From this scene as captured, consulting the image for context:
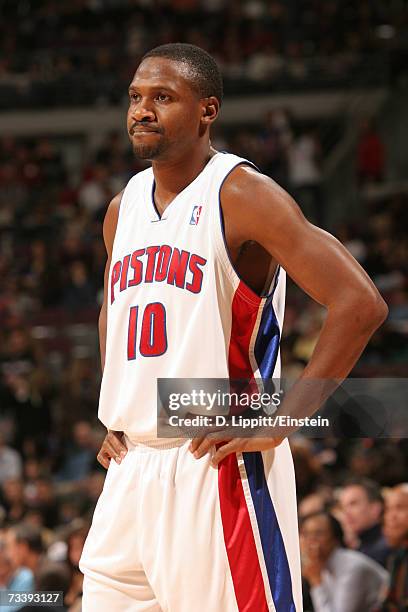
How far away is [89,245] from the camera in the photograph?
12359mm

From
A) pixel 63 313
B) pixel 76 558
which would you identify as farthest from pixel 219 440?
pixel 63 313

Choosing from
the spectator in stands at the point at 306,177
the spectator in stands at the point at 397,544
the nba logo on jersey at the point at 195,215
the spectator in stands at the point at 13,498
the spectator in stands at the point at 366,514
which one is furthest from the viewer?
the spectator in stands at the point at 306,177

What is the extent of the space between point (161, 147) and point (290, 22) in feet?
46.2

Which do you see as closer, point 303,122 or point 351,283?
point 351,283

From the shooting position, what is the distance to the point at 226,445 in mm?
2586

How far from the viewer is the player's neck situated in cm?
282

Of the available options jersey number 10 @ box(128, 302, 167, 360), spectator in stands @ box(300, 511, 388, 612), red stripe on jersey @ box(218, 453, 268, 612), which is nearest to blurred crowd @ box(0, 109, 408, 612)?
spectator in stands @ box(300, 511, 388, 612)

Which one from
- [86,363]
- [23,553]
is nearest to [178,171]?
[23,553]

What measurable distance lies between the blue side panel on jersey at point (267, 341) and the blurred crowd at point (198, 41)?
12783 millimetres

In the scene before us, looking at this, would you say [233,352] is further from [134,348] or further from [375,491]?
[375,491]

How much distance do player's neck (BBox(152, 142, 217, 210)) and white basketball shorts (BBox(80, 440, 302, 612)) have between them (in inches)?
26.7

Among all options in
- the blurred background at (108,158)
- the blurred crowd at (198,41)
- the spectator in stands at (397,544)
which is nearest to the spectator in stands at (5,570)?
the blurred background at (108,158)

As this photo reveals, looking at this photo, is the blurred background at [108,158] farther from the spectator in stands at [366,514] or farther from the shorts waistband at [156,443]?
the shorts waistband at [156,443]

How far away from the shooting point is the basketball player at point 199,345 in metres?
2.55
